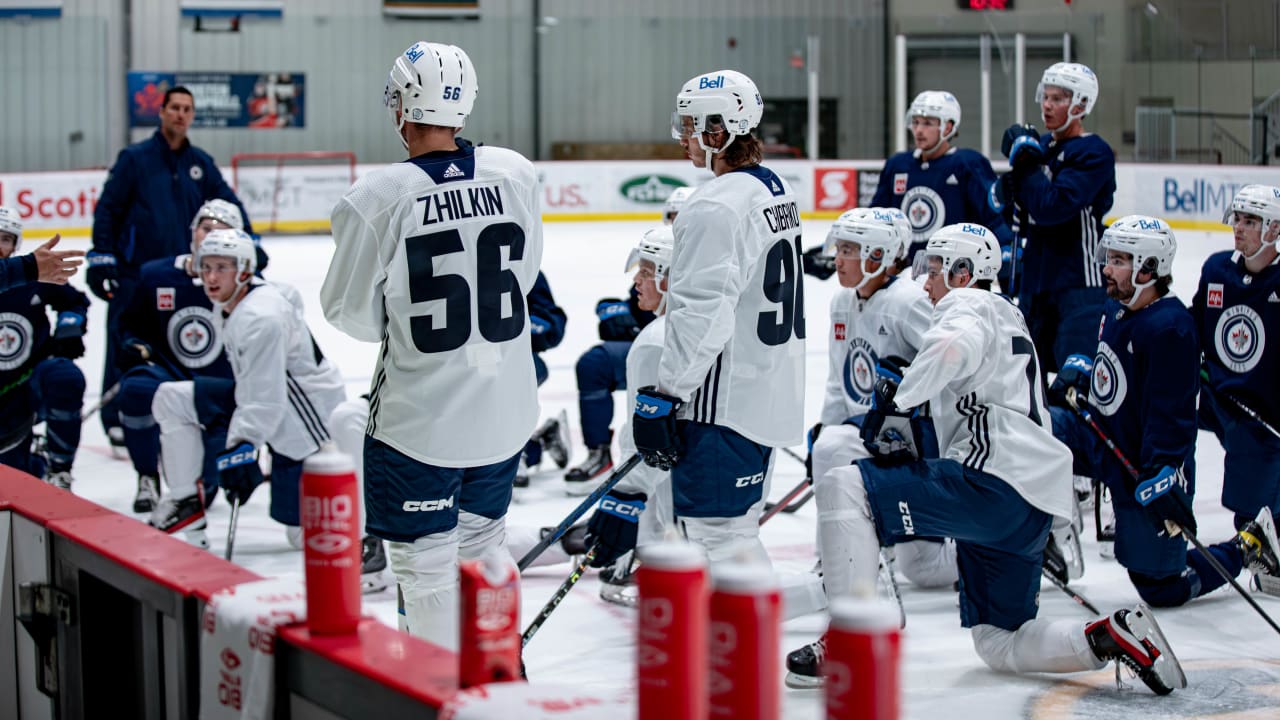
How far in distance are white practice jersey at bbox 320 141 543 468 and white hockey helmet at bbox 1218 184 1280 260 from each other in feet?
8.11

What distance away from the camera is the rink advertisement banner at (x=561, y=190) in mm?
14266

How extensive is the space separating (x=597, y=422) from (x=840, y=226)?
1.96 meters

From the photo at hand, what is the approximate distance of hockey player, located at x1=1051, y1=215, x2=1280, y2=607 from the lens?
3914 mm

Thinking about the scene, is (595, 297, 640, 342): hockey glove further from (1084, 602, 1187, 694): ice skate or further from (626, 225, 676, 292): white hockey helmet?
(1084, 602, 1187, 694): ice skate

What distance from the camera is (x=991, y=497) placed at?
339cm

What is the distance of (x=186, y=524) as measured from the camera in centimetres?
486

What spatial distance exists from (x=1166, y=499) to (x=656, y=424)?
4.76 feet

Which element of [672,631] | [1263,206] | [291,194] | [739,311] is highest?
[291,194]

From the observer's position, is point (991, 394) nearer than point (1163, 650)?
No

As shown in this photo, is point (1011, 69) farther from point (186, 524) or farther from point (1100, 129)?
point (186, 524)

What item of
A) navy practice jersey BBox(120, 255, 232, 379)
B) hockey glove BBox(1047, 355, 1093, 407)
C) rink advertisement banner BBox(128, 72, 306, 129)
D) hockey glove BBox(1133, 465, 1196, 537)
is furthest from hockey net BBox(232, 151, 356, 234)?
hockey glove BBox(1133, 465, 1196, 537)

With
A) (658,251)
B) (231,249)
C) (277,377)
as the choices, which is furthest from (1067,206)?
(231,249)

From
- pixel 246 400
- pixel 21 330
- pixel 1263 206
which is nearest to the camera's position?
pixel 1263 206

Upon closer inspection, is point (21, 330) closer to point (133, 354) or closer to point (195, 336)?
point (133, 354)
